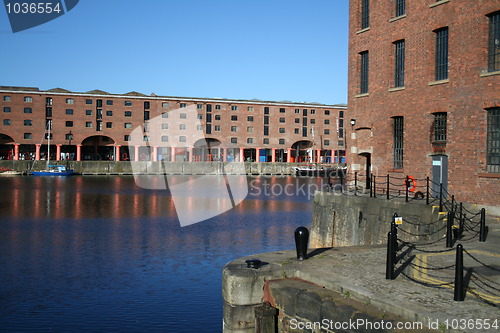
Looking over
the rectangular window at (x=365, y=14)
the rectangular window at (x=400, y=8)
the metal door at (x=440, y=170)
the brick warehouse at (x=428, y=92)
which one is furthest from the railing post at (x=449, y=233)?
the rectangular window at (x=365, y=14)

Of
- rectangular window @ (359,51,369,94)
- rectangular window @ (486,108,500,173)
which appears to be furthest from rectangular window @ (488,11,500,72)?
rectangular window @ (359,51,369,94)

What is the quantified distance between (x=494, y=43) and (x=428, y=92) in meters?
3.68

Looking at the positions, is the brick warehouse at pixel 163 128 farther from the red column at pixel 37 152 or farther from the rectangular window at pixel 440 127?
the rectangular window at pixel 440 127

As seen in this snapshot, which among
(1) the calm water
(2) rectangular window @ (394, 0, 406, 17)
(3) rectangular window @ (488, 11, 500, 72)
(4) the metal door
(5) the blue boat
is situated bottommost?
(1) the calm water

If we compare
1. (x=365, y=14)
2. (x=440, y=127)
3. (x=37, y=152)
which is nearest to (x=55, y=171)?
(x=37, y=152)

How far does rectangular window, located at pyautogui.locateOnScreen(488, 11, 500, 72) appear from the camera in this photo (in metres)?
20.2

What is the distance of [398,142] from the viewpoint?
83.8 feet

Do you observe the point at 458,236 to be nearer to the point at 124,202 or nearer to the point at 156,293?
the point at 156,293

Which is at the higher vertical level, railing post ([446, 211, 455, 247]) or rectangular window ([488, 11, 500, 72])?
rectangular window ([488, 11, 500, 72])

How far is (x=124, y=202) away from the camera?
159 ft

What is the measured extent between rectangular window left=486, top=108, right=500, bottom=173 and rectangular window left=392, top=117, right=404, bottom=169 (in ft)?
17.7

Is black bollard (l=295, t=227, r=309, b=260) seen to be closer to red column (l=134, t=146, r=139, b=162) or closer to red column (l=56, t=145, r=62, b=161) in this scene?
red column (l=134, t=146, r=139, b=162)

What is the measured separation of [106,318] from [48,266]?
287 inches

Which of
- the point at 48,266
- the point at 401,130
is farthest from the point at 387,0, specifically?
the point at 48,266
